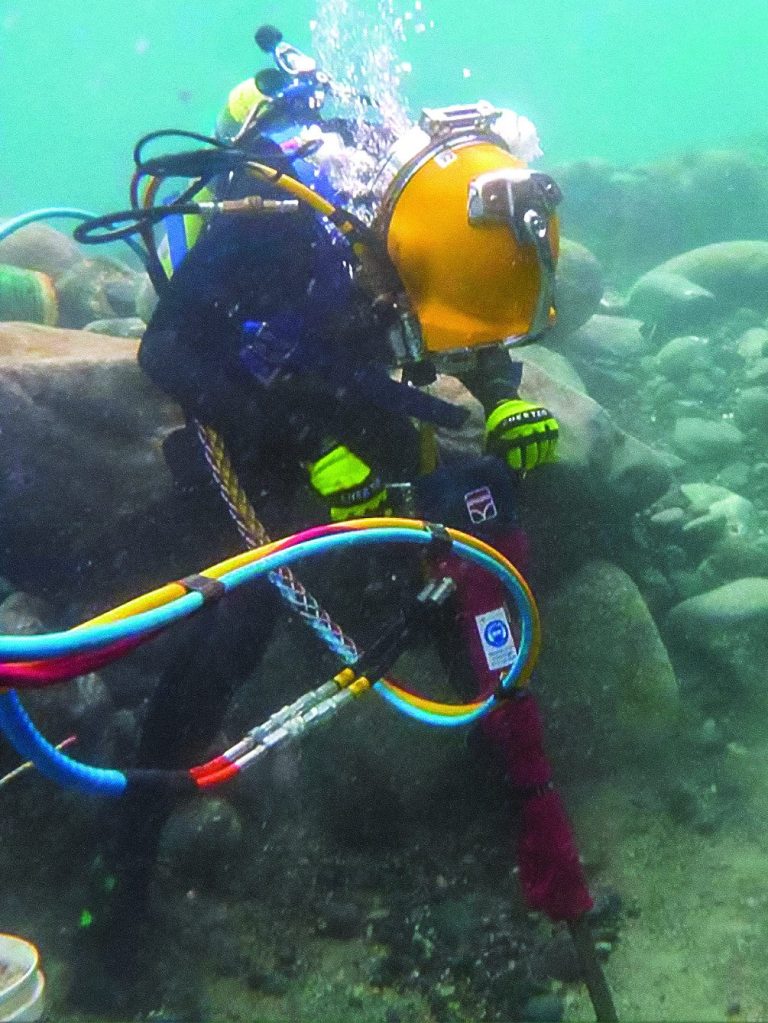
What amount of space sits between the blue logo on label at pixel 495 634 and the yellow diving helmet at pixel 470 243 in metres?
1.02

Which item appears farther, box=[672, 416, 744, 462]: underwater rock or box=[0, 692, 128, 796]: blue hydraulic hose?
box=[672, 416, 744, 462]: underwater rock

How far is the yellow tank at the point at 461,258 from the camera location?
2.86 meters

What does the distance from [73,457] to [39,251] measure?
633 centimetres

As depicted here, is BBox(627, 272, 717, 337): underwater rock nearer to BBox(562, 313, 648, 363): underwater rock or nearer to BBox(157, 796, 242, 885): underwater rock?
BBox(562, 313, 648, 363): underwater rock

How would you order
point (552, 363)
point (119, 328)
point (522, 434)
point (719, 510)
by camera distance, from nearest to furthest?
1. point (522, 434)
2. point (719, 510)
3. point (119, 328)
4. point (552, 363)

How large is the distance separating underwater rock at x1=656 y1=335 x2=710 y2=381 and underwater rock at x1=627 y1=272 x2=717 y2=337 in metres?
1.25

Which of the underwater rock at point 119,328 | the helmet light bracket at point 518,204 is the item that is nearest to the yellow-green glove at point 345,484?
the helmet light bracket at point 518,204

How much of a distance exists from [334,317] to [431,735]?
211 cm

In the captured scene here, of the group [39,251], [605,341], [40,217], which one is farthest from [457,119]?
[39,251]

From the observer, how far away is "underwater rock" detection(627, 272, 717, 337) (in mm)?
10109

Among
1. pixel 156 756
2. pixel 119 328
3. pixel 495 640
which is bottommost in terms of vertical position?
pixel 156 756

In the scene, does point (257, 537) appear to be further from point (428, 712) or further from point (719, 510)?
point (719, 510)

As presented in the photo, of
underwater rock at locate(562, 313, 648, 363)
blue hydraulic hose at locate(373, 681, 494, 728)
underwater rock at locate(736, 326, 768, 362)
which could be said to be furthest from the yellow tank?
underwater rock at locate(736, 326, 768, 362)

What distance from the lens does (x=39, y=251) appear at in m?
9.17
